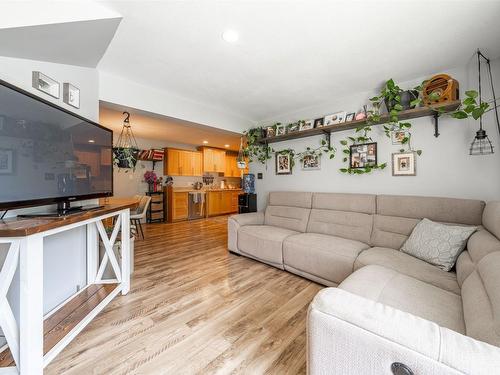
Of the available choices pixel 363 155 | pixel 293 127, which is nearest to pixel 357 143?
pixel 363 155

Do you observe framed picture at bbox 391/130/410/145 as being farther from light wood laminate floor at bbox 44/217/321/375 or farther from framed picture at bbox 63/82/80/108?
framed picture at bbox 63/82/80/108

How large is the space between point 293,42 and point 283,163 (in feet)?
6.49

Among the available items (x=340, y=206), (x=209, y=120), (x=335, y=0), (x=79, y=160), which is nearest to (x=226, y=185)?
(x=209, y=120)

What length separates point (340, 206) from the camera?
2648 millimetres

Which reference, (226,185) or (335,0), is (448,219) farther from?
(226,185)

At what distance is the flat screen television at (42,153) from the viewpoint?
1078 mm

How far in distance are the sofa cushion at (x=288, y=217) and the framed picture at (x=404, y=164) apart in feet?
3.71

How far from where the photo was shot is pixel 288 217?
9.93 ft

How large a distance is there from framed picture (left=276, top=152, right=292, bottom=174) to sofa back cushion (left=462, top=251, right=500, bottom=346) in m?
2.50

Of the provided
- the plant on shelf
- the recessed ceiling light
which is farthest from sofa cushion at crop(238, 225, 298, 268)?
the recessed ceiling light

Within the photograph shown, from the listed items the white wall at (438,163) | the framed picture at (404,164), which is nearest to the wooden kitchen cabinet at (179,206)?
the white wall at (438,163)

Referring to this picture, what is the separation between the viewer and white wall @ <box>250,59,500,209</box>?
1.96 m

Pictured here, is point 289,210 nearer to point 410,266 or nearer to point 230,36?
point 410,266

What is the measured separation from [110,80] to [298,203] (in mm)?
2702
